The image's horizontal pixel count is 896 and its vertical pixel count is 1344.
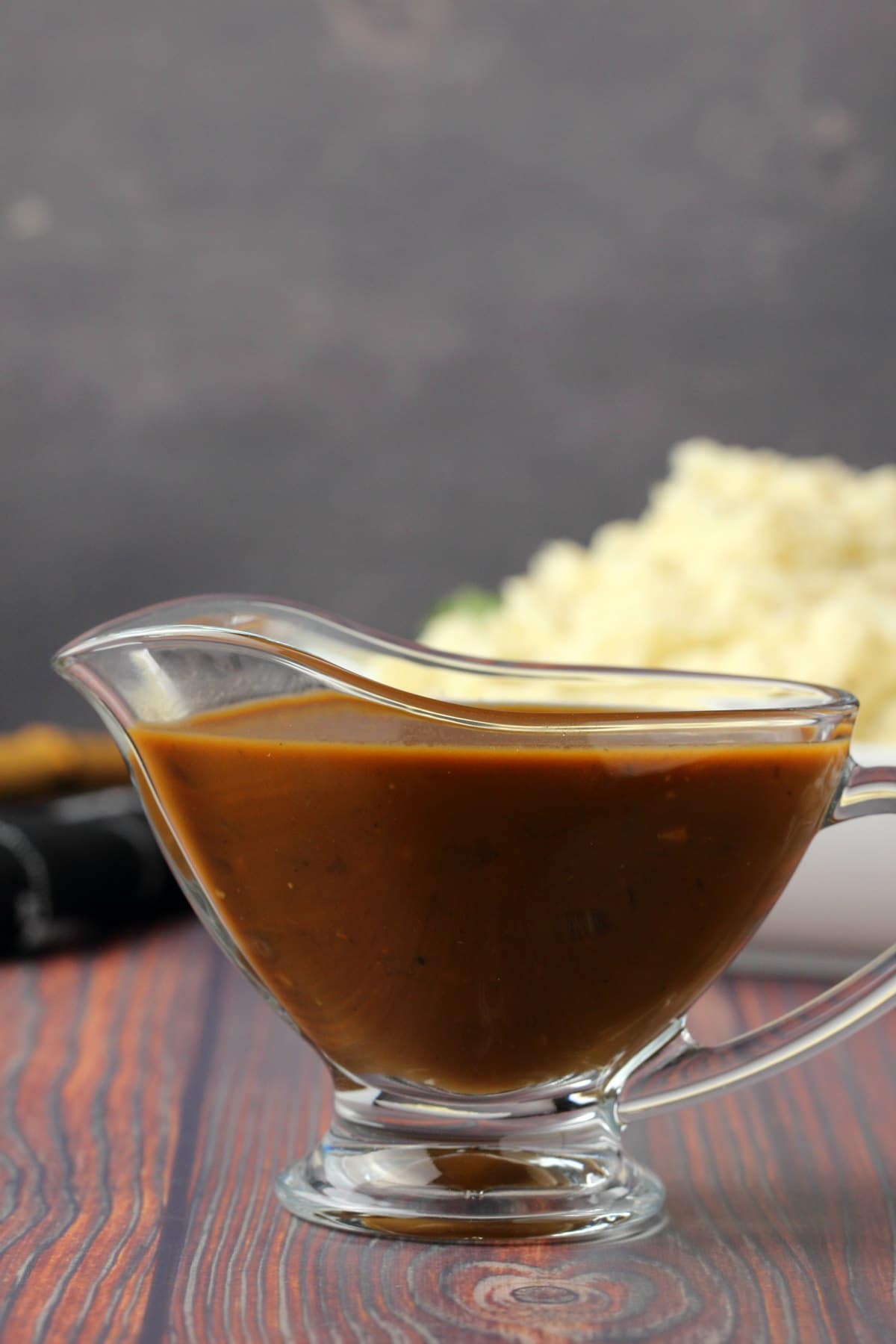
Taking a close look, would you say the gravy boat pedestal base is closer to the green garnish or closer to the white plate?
the white plate

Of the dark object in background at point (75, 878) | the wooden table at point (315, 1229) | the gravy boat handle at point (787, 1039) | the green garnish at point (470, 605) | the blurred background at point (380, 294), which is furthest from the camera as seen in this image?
the blurred background at point (380, 294)

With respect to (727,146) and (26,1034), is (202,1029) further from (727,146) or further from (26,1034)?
(727,146)

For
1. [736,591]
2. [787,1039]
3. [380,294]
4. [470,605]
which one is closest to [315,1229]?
[787,1039]

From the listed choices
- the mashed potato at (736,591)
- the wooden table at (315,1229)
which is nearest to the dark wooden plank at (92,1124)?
the wooden table at (315,1229)

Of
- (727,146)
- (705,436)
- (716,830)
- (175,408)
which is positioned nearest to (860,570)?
(716,830)

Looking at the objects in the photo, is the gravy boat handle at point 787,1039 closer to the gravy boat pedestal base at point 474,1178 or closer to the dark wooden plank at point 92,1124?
the gravy boat pedestal base at point 474,1178

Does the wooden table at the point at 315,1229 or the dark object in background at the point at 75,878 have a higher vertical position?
the dark object in background at the point at 75,878
